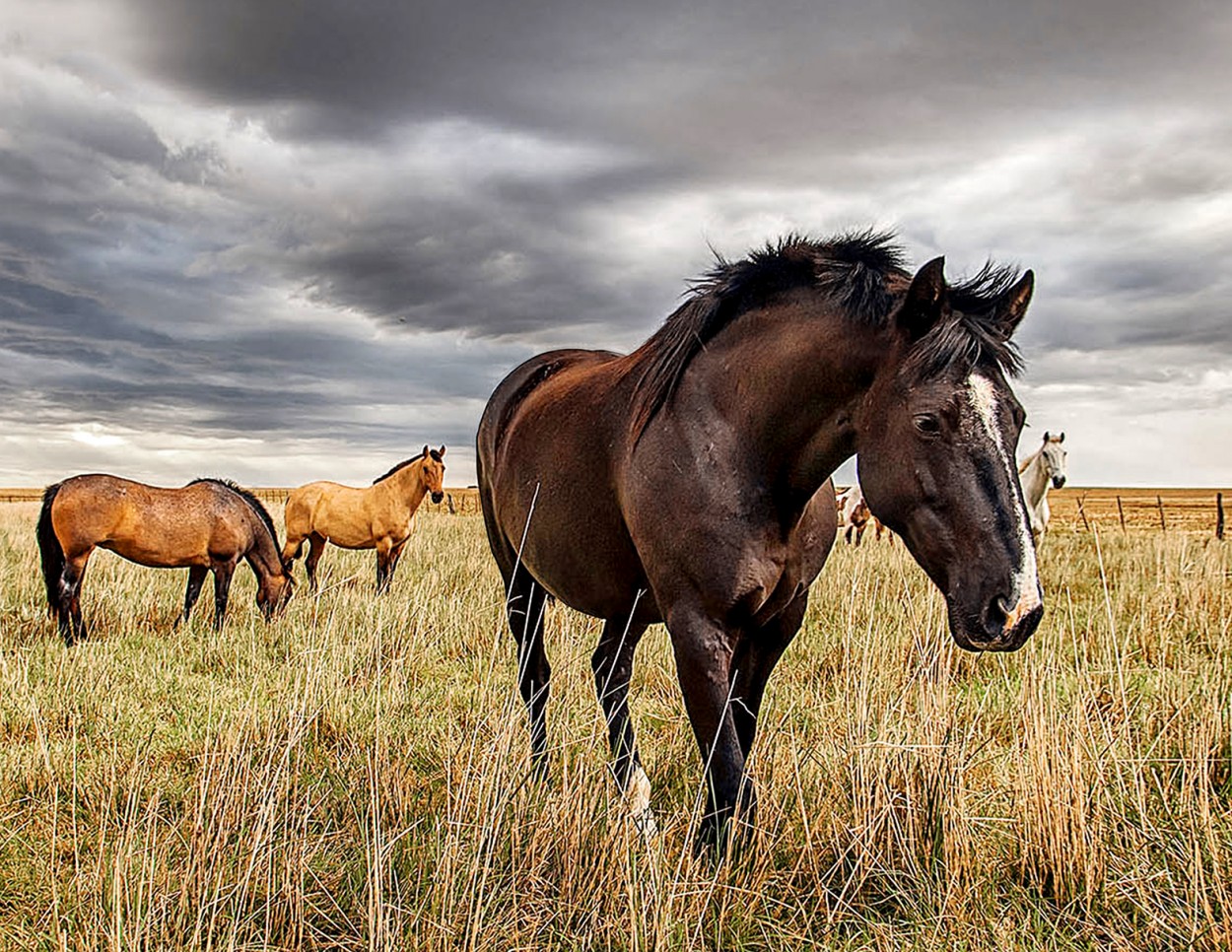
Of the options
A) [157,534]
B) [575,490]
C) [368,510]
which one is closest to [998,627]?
[575,490]

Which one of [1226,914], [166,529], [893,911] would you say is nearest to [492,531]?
[893,911]

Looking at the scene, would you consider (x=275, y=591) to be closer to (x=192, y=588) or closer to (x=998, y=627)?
(x=192, y=588)

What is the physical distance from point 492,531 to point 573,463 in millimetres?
1691

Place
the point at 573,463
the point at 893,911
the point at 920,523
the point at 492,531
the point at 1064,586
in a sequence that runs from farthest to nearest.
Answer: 1. the point at 1064,586
2. the point at 492,531
3. the point at 573,463
4. the point at 893,911
5. the point at 920,523

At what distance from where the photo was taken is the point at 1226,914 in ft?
7.97

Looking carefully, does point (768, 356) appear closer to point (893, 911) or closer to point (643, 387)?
point (643, 387)

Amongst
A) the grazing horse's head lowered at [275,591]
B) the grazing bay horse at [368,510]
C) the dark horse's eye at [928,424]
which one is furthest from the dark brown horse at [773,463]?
the grazing bay horse at [368,510]

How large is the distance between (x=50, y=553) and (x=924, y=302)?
900 cm

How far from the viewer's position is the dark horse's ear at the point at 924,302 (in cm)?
234

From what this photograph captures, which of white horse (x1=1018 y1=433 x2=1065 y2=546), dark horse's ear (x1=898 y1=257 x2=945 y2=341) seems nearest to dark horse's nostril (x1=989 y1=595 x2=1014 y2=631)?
dark horse's ear (x1=898 y1=257 x2=945 y2=341)

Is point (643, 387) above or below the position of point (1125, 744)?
above

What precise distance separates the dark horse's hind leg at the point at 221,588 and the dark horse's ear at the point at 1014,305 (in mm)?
7981

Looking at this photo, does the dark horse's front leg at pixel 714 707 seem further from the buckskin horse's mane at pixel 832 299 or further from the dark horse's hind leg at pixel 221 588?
the dark horse's hind leg at pixel 221 588

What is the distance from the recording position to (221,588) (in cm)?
931
